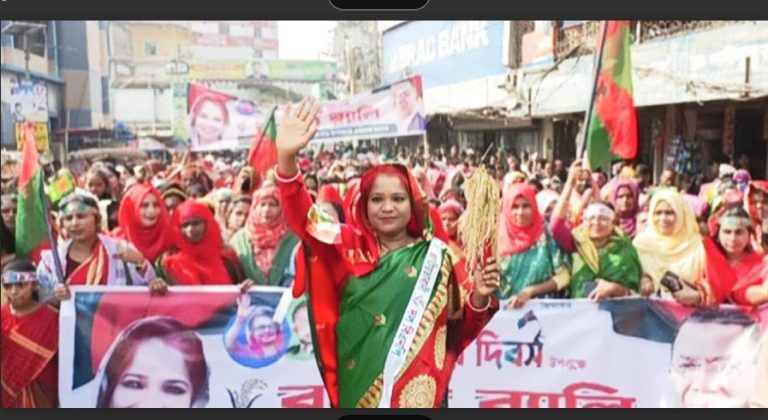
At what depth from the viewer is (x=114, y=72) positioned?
9.57ft

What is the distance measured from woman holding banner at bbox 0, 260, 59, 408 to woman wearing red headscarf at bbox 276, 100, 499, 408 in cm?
105

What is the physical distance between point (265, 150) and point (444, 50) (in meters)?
0.63

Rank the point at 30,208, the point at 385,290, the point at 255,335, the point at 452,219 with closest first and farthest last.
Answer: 1. the point at 385,290
2. the point at 452,219
3. the point at 30,208
4. the point at 255,335

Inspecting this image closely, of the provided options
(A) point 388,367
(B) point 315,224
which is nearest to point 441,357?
(A) point 388,367

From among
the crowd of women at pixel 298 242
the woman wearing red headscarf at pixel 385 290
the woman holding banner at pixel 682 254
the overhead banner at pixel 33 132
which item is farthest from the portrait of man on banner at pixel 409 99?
the overhead banner at pixel 33 132

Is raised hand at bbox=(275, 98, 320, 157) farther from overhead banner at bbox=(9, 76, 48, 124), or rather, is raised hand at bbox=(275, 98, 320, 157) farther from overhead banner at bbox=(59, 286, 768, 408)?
overhead banner at bbox=(9, 76, 48, 124)

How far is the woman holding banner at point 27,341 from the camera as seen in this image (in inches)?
116

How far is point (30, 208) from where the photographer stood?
2920 mm

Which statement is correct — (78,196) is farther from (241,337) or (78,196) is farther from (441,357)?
(441,357)

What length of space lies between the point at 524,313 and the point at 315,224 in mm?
970

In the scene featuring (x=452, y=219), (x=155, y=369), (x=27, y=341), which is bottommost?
(x=155, y=369)

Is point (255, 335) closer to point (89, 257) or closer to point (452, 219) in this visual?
point (89, 257)

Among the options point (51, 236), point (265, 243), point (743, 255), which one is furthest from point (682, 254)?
point (51, 236)

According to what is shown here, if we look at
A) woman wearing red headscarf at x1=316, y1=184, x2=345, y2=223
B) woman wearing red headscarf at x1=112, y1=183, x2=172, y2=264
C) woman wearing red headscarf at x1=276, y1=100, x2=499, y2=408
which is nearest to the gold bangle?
woman wearing red headscarf at x1=276, y1=100, x2=499, y2=408
